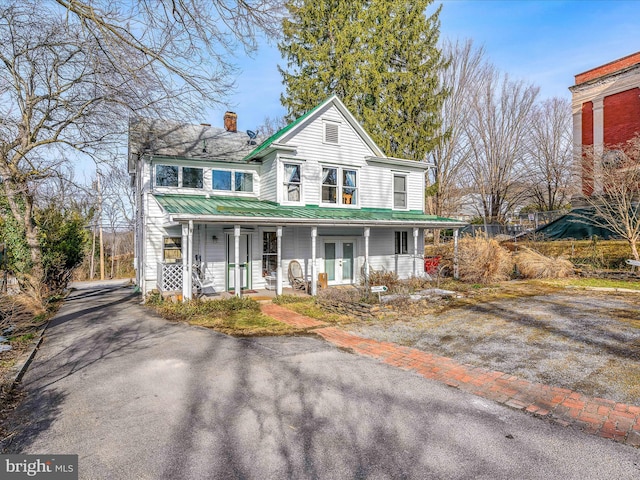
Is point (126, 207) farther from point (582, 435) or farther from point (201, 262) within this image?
point (582, 435)

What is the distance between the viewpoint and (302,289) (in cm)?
1401

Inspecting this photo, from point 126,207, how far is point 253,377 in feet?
103

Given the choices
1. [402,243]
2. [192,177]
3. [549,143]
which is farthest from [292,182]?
[549,143]

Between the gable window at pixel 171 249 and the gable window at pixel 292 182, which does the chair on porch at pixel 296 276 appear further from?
the gable window at pixel 171 249

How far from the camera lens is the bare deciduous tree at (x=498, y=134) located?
29078 mm

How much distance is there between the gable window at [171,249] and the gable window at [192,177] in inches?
88.9

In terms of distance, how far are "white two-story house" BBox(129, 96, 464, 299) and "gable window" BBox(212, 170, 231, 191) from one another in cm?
4

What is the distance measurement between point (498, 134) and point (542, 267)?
57.4 ft

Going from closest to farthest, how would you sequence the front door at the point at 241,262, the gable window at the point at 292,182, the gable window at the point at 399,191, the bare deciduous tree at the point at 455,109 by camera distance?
1. the front door at the point at 241,262
2. the gable window at the point at 292,182
3. the gable window at the point at 399,191
4. the bare deciduous tree at the point at 455,109

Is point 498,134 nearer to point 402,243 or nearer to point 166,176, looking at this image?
point 402,243

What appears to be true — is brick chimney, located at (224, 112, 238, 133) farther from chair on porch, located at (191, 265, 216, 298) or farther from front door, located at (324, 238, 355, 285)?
chair on porch, located at (191, 265, 216, 298)

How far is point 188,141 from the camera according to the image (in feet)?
50.4

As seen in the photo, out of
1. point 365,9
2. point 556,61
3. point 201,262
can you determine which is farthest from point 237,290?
point 556,61

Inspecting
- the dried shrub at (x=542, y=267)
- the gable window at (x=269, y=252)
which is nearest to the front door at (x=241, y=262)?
→ the gable window at (x=269, y=252)
